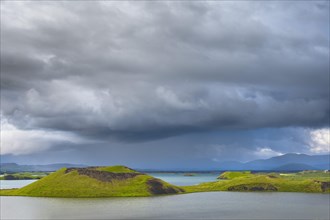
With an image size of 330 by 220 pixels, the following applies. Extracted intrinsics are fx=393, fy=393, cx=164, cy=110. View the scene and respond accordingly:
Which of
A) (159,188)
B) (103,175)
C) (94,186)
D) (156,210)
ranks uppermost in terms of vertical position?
(103,175)

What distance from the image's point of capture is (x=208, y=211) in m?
125

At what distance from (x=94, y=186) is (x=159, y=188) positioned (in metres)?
31.5

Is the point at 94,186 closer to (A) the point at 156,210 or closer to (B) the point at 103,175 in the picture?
(B) the point at 103,175

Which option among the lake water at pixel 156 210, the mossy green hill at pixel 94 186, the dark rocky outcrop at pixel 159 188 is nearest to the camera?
the lake water at pixel 156 210

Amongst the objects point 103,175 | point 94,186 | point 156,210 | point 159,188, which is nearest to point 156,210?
point 156,210

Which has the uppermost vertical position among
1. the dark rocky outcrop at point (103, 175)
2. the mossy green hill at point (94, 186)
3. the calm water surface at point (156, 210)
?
the dark rocky outcrop at point (103, 175)

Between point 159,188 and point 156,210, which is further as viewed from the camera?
point 159,188

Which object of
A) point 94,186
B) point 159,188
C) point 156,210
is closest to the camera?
point 156,210

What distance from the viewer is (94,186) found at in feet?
604

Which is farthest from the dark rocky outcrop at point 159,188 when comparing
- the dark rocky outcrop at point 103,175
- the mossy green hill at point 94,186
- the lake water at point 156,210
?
the lake water at point 156,210

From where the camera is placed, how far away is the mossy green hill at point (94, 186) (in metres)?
179

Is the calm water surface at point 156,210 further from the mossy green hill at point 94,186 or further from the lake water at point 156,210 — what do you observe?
the mossy green hill at point 94,186

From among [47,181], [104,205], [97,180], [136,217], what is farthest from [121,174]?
[136,217]

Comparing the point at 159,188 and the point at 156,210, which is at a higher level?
the point at 159,188
